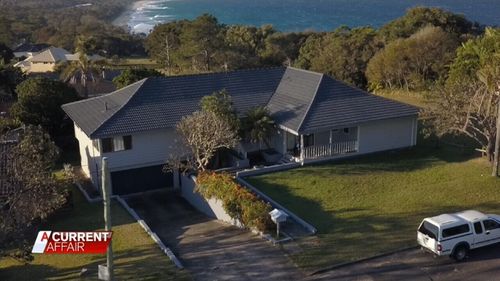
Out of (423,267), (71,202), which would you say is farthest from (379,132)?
(71,202)

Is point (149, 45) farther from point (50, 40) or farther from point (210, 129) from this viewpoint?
point (210, 129)

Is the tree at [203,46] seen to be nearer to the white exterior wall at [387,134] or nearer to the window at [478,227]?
the white exterior wall at [387,134]

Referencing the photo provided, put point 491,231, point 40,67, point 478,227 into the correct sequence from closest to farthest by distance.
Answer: point 478,227 → point 491,231 → point 40,67

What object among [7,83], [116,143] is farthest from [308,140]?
[7,83]

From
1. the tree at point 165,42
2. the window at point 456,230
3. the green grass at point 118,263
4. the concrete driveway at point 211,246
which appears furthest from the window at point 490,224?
the tree at point 165,42

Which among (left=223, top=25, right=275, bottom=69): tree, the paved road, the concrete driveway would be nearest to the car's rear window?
the paved road

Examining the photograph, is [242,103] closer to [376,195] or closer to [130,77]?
[376,195]

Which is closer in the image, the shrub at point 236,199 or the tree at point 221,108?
the shrub at point 236,199
